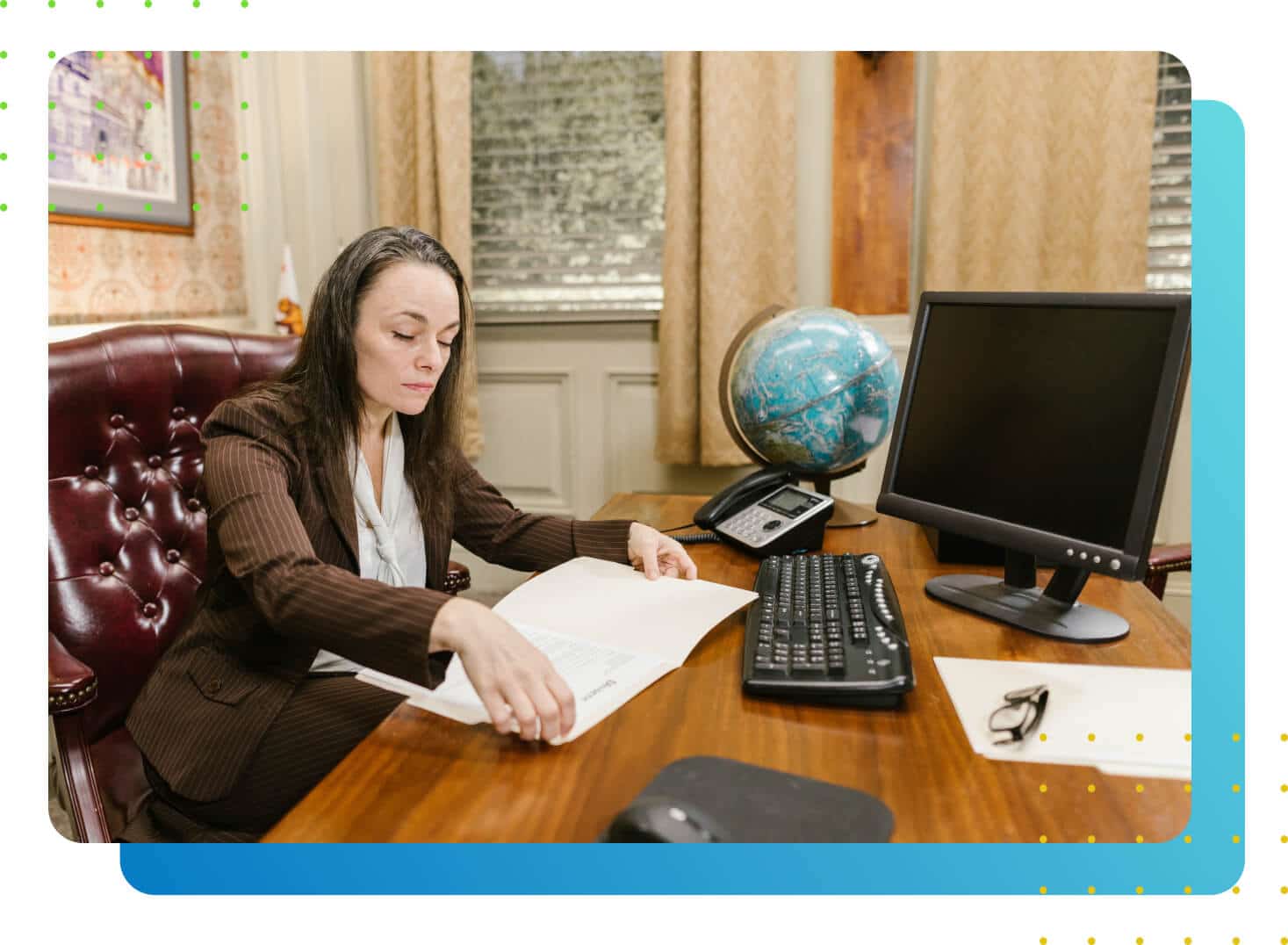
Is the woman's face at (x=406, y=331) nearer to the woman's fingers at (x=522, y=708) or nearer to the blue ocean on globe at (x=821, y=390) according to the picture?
the woman's fingers at (x=522, y=708)

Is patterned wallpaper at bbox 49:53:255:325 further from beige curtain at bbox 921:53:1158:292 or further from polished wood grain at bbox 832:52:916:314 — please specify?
beige curtain at bbox 921:53:1158:292

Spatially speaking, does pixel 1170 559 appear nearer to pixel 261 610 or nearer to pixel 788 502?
pixel 788 502

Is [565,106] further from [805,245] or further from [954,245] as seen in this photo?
[954,245]

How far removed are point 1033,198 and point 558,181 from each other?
3.48 ft

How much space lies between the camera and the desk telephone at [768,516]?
4.20 ft

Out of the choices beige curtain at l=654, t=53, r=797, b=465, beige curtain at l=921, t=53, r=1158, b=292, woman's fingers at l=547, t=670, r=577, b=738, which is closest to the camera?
woman's fingers at l=547, t=670, r=577, b=738

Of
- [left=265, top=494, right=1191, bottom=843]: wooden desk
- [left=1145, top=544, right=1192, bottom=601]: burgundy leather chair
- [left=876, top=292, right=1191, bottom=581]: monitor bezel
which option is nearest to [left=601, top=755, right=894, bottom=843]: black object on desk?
[left=265, top=494, right=1191, bottom=843]: wooden desk

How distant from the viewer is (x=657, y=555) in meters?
1.09

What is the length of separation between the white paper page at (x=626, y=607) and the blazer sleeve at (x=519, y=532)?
0.06 metres

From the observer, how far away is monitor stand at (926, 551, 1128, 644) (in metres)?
0.92

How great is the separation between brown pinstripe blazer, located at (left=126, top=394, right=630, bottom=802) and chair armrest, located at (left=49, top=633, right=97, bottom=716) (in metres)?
0.12

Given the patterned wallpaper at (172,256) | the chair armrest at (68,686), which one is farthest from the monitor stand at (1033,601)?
the patterned wallpaper at (172,256)

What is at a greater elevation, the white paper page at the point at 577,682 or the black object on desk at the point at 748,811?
the white paper page at the point at 577,682

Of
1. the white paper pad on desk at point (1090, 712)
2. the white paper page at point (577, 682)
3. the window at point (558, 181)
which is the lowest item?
the white paper pad on desk at point (1090, 712)
